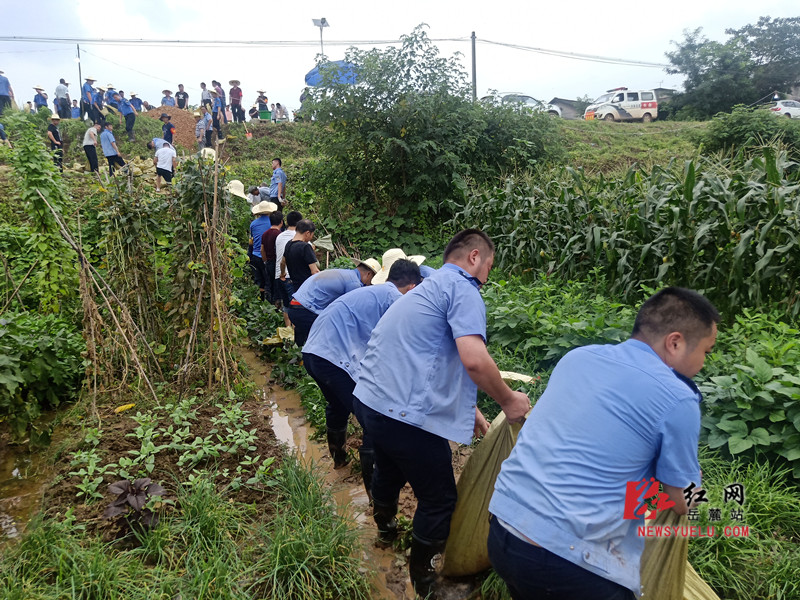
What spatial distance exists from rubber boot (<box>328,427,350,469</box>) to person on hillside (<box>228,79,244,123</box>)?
62.8 ft

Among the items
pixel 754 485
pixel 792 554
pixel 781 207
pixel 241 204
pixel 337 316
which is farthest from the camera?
pixel 241 204

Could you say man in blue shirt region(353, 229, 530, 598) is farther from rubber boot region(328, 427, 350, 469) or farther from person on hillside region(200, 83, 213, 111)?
person on hillside region(200, 83, 213, 111)

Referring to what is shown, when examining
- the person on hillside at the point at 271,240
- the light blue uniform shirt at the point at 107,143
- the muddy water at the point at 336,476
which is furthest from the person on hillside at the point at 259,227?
the light blue uniform shirt at the point at 107,143

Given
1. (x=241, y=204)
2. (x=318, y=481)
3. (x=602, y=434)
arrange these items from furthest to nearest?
(x=241, y=204), (x=318, y=481), (x=602, y=434)

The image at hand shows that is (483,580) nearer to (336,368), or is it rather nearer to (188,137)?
(336,368)

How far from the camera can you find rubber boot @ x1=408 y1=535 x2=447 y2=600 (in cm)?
274

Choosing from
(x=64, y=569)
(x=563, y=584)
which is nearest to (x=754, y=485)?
(x=563, y=584)

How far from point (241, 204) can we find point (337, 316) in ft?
30.7

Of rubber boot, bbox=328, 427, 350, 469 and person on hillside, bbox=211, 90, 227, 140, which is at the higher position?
person on hillside, bbox=211, 90, 227, 140

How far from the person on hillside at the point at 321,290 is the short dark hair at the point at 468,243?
2.11m

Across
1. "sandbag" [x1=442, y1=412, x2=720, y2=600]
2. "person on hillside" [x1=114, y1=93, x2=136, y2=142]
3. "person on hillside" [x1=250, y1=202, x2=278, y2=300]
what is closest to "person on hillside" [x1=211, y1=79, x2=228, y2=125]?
"person on hillside" [x1=114, y1=93, x2=136, y2=142]

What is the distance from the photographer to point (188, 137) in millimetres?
20812

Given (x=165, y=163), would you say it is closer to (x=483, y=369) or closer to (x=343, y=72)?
(x=343, y=72)

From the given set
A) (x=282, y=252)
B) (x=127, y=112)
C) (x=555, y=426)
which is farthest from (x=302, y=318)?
(x=127, y=112)
